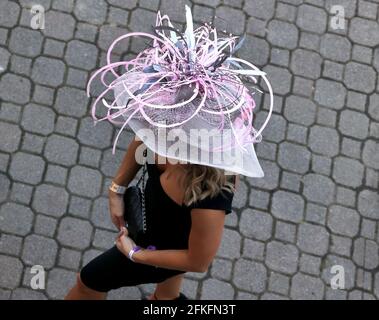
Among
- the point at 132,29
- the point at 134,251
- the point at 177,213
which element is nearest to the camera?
the point at 177,213

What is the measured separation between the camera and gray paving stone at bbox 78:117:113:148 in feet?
13.5

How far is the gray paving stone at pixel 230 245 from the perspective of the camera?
12.9 ft

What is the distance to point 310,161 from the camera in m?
4.27

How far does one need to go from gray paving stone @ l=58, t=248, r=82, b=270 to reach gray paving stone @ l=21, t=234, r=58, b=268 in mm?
48

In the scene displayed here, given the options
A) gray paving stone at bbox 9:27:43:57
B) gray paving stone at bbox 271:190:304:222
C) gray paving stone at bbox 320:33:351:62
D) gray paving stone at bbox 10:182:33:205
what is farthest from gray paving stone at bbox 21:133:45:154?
gray paving stone at bbox 320:33:351:62

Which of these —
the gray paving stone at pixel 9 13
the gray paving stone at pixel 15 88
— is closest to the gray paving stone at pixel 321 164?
the gray paving stone at pixel 15 88

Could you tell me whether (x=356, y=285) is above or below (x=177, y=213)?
below

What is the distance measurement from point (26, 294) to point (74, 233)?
20.3 inches

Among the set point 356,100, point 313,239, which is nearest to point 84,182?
point 313,239

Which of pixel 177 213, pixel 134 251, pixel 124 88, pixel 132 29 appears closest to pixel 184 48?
→ pixel 124 88

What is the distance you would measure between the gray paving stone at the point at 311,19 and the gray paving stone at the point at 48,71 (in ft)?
6.79

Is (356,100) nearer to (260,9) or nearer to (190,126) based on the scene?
(260,9)

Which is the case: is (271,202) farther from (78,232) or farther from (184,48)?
(184,48)
